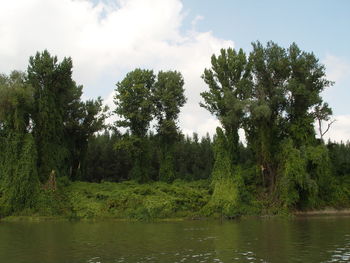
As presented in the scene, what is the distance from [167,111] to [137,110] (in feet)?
12.1

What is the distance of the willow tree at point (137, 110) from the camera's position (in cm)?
5012

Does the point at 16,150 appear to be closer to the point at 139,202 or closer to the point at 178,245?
the point at 139,202

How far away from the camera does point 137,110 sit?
166 feet

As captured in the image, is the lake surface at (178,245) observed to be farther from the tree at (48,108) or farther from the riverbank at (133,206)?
the tree at (48,108)

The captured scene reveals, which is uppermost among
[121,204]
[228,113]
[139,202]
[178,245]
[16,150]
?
[228,113]

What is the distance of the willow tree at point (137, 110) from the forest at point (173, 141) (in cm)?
13

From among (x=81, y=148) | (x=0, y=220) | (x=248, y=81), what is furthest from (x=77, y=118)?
(x=248, y=81)

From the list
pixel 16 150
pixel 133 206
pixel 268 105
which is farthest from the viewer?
pixel 268 105

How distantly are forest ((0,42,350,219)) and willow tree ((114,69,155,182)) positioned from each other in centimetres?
13

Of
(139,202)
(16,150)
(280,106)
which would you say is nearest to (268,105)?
(280,106)

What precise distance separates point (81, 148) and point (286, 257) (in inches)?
1621

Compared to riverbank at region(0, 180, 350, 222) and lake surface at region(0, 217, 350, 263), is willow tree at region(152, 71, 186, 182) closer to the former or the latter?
riverbank at region(0, 180, 350, 222)

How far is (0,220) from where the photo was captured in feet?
122

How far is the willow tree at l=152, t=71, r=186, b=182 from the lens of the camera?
50.8 meters
